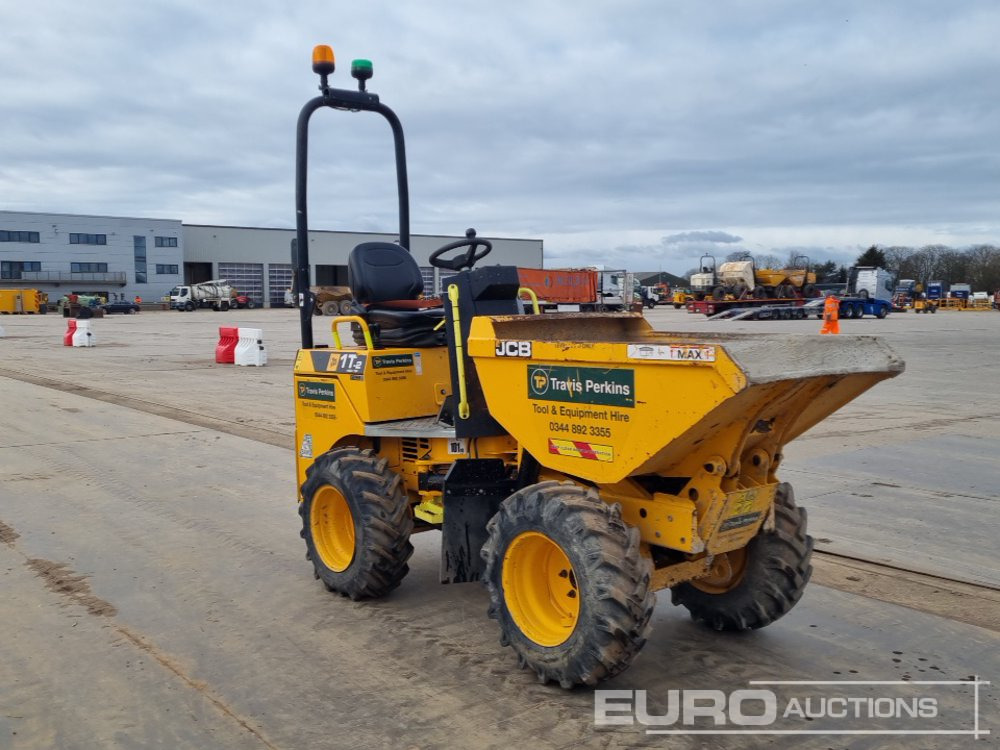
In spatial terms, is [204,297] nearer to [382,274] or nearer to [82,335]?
[82,335]

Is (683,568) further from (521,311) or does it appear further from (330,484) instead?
(330,484)

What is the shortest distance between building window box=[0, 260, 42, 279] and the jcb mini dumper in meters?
77.1

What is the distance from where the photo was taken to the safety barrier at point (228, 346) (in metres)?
20.9

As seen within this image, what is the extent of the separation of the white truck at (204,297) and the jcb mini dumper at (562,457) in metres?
62.4

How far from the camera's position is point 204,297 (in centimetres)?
6588

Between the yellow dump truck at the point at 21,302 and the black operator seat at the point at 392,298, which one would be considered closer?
the black operator seat at the point at 392,298

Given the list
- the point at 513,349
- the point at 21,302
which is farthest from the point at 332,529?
the point at 21,302

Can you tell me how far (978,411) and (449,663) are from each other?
10.7 metres

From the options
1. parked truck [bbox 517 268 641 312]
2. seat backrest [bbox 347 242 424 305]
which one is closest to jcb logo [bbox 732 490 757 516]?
seat backrest [bbox 347 242 424 305]

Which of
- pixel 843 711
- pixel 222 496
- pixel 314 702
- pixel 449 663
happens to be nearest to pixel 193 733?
pixel 314 702

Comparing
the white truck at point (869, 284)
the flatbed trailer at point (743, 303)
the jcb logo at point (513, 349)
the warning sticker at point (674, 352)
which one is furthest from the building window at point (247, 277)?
the warning sticker at point (674, 352)

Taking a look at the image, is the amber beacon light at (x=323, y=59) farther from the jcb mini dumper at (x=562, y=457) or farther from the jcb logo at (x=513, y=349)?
the jcb logo at (x=513, y=349)

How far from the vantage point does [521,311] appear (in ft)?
15.6

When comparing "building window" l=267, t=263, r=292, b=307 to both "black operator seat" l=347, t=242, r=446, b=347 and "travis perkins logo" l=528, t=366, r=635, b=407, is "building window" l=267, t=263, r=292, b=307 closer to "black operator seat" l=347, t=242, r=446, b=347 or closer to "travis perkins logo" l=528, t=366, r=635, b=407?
"black operator seat" l=347, t=242, r=446, b=347
